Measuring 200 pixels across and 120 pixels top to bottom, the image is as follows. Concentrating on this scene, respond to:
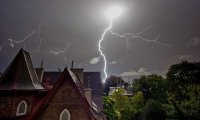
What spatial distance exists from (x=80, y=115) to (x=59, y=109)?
1656mm

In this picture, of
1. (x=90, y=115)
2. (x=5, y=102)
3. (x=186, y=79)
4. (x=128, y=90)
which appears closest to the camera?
(x=90, y=115)

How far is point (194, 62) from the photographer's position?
5053 centimetres

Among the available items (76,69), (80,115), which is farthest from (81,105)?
(76,69)

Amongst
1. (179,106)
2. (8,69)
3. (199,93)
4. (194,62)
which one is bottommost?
(179,106)

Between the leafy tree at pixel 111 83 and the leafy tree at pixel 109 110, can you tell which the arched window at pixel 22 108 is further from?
the leafy tree at pixel 111 83

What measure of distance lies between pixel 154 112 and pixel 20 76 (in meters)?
29.0

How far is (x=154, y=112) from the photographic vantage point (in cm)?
3712

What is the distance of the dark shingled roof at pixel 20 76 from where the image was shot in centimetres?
1590

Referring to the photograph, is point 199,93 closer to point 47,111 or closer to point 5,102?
point 47,111

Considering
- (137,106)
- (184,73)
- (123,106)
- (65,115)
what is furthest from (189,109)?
(184,73)

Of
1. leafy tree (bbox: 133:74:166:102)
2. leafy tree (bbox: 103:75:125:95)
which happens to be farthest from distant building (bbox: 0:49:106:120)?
leafy tree (bbox: 103:75:125:95)

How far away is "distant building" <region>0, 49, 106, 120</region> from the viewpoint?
1355 centimetres

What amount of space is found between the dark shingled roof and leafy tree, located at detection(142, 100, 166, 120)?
88.4 feet

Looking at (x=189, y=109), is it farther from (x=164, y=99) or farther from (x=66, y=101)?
(x=164, y=99)
